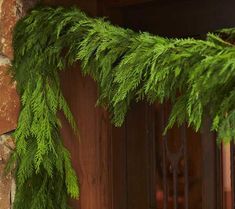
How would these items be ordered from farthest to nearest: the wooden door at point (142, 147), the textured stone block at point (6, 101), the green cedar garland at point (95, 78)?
the wooden door at point (142, 147)
the textured stone block at point (6, 101)
the green cedar garland at point (95, 78)

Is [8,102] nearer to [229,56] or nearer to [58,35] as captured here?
[58,35]

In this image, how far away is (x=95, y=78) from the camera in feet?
4.72

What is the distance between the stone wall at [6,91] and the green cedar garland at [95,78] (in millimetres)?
32

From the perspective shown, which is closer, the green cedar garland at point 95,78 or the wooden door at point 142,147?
the green cedar garland at point 95,78

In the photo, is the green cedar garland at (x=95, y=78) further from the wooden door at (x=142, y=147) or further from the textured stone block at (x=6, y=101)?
the wooden door at (x=142, y=147)

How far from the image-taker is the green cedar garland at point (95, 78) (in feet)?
A: 3.65

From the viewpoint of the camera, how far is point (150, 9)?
1.85m

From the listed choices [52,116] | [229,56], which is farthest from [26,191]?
[229,56]

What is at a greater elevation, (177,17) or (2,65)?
(177,17)

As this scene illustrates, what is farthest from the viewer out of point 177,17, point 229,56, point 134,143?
point 134,143

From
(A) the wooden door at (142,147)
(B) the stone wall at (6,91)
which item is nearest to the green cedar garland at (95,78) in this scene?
(B) the stone wall at (6,91)

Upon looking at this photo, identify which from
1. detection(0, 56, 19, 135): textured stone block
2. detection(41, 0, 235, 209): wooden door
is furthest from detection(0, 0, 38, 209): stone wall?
detection(41, 0, 235, 209): wooden door

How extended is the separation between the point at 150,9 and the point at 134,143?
1.55 feet

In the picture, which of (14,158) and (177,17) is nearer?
(14,158)
